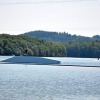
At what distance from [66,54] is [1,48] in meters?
60.3

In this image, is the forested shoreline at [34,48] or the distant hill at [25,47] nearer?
the distant hill at [25,47]

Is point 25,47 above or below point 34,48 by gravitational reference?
above

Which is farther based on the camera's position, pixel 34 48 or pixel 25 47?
pixel 34 48

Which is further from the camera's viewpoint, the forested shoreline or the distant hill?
the forested shoreline

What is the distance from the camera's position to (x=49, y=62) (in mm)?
110625

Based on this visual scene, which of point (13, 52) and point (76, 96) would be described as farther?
point (13, 52)

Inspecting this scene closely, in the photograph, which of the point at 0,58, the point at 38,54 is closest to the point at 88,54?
the point at 38,54

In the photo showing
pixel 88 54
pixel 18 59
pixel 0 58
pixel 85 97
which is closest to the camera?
pixel 85 97

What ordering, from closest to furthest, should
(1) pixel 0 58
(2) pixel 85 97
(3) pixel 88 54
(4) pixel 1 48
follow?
(2) pixel 85 97
(1) pixel 0 58
(4) pixel 1 48
(3) pixel 88 54

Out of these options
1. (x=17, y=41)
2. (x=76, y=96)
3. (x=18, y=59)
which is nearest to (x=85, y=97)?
(x=76, y=96)

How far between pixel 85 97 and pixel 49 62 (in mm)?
71487

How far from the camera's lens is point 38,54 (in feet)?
547

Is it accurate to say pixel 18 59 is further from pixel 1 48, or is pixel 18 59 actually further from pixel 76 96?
pixel 76 96

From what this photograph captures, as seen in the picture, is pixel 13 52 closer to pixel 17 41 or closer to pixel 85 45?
pixel 17 41
